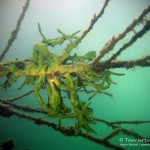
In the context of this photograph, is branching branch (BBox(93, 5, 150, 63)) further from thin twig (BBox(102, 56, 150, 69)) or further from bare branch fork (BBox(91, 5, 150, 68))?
thin twig (BBox(102, 56, 150, 69))

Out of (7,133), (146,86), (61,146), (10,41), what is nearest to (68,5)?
(7,133)

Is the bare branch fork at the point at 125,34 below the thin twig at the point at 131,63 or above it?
above

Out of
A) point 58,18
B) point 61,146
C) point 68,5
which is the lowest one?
point 61,146

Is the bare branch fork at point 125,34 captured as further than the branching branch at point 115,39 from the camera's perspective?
No

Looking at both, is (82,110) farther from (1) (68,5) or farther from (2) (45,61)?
(1) (68,5)

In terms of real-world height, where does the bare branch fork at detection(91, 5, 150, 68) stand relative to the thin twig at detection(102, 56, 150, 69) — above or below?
above

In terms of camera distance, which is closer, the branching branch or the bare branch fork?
the bare branch fork

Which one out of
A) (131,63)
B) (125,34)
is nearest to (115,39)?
(125,34)

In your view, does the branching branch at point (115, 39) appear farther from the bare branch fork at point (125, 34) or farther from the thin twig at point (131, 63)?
the thin twig at point (131, 63)
